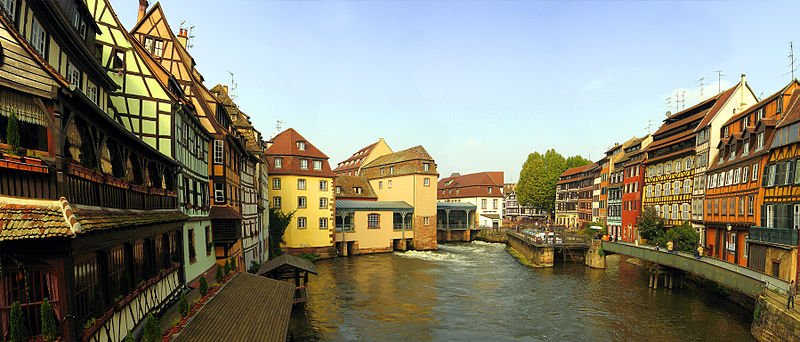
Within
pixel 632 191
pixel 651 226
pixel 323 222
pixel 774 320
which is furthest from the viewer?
pixel 632 191

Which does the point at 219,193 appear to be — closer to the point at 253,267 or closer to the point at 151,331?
the point at 253,267

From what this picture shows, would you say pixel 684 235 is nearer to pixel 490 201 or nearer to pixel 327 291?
pixel 327 291

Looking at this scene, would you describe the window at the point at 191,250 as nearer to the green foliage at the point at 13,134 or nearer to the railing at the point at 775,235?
the green foliage at the point at 13,134

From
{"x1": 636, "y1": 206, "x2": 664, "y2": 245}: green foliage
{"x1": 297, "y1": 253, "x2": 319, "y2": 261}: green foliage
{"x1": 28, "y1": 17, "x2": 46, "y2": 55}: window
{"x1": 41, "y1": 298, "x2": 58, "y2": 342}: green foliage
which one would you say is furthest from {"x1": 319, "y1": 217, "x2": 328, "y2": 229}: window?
{"x1": 41, "y1": 298, "x2": 58, "y2": 342}: green foliage

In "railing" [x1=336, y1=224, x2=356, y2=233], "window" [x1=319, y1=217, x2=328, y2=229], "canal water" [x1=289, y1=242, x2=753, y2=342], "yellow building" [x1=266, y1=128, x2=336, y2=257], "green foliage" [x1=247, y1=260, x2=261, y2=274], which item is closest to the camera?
"canal water" [x1=289, y1=242, x2=753, y2=342]

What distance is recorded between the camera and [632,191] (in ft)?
166

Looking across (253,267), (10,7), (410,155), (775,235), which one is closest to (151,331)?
(10,7)

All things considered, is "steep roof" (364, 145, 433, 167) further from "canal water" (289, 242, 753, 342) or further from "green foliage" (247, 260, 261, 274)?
Answer: "green foliage" (247, 260, 261, 274)

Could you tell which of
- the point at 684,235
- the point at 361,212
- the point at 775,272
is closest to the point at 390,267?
the point at 361,212

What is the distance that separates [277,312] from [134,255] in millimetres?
5609

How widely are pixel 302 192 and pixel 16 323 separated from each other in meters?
41.9

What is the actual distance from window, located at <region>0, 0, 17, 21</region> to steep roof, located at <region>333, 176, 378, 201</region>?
4954cm

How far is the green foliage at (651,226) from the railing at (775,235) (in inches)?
604

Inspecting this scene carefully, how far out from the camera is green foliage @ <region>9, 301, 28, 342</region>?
686 cm
